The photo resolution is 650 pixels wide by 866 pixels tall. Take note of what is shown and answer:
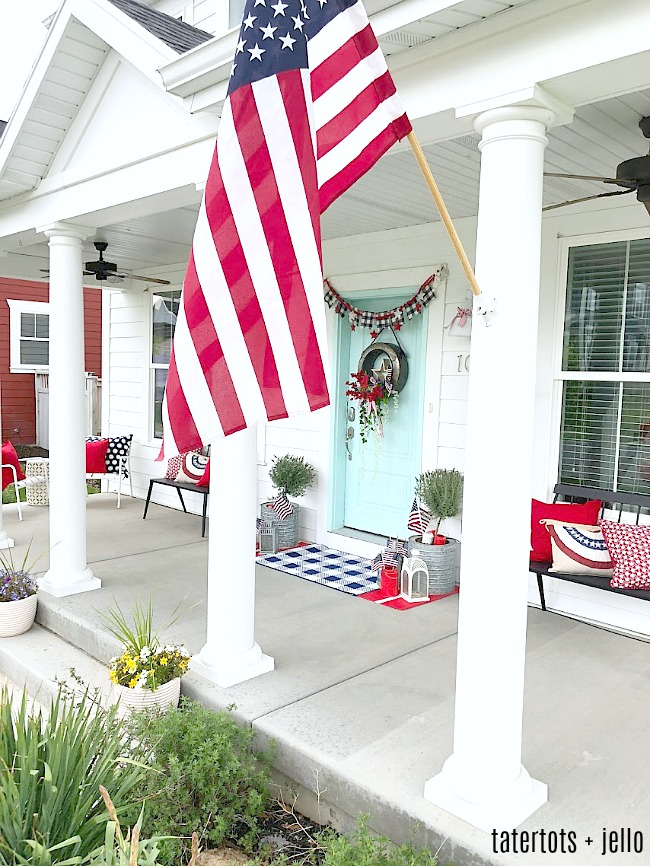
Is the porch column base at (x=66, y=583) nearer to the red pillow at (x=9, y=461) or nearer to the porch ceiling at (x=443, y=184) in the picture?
the red pillow at (x=9, y=461)

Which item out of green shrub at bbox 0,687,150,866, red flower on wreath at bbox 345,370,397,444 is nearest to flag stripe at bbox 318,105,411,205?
green shrub at bbox 0,687,150,866

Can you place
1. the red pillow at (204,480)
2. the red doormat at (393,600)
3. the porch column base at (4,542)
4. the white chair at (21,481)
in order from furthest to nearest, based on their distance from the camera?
the white chair at (21,481), the red pillow at (204,480), the porch column base at (4,542), the red doormat at (393,600)

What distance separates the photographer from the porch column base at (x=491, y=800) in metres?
2.32

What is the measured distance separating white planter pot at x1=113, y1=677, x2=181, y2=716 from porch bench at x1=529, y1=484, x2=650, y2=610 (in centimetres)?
207

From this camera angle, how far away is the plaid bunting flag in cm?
601

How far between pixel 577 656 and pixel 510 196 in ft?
8.39

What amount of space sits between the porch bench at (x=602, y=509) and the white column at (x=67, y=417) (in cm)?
288

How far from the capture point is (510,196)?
226 centimetres

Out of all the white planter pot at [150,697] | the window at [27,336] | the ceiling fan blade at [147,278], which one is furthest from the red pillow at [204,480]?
the window at [27,336]

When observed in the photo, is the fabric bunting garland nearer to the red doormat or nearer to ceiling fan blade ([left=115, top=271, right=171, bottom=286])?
the red doormat

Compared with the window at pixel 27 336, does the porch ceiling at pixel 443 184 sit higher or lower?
higher

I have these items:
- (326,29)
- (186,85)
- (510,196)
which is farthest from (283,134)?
(186,85)

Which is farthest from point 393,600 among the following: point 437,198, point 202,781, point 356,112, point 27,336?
point 27,336

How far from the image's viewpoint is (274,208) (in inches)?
69.6
